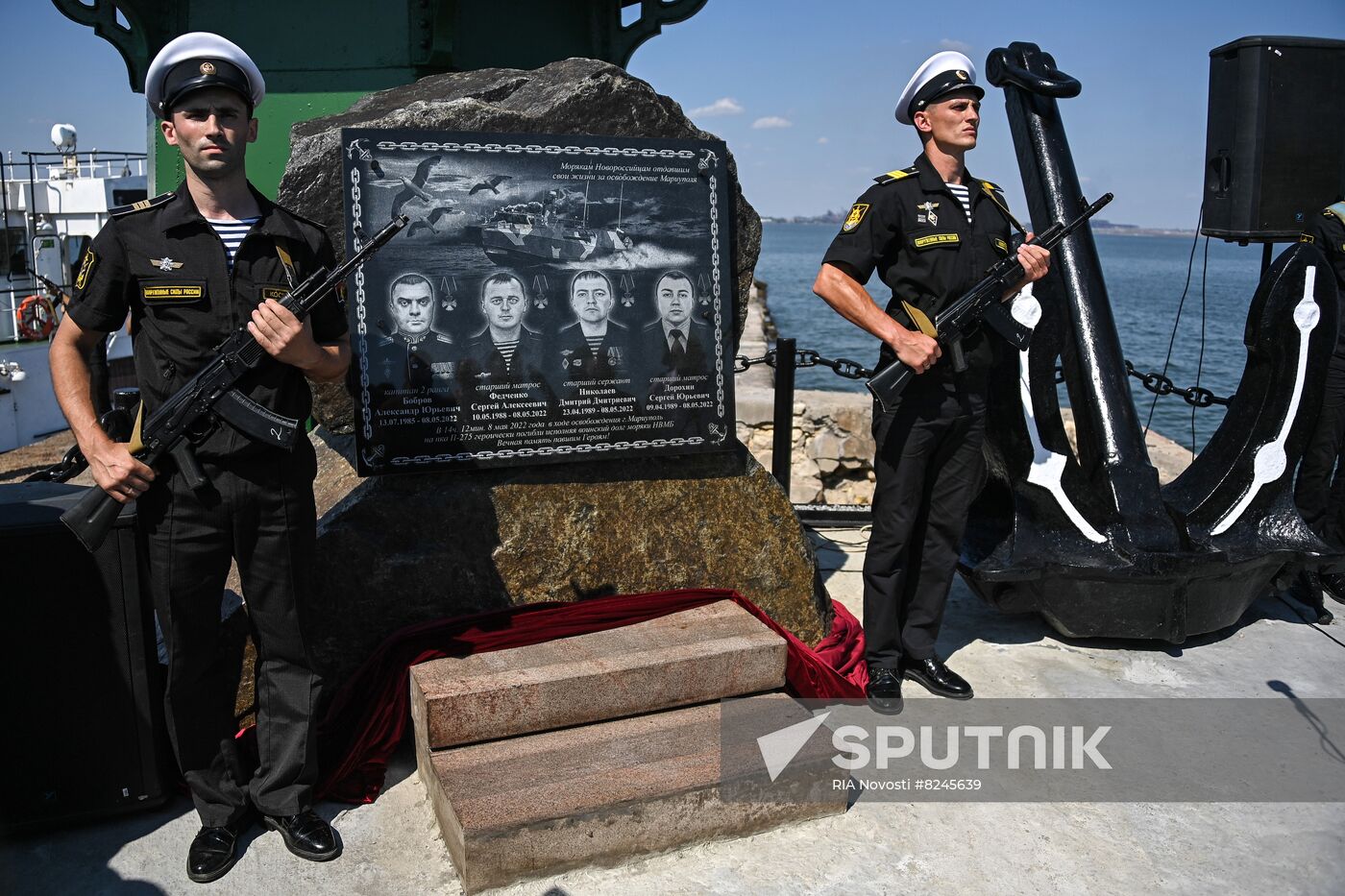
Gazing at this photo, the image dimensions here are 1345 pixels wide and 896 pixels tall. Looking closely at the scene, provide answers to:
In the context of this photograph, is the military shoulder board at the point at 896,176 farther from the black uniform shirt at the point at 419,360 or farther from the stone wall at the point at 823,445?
the stone wall at the point at 823,445

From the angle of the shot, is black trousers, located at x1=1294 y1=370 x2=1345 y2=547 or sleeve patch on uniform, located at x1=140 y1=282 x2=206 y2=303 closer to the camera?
sleeve patch on uniform, located at x1=140 y1=282 x2=206 y2=303

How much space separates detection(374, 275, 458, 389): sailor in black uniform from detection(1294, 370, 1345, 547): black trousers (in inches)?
144

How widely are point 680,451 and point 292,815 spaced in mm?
1629

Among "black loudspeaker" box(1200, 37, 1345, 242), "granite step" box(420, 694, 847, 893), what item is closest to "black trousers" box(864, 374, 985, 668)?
"granite step" box(420, 694, 847, 893)

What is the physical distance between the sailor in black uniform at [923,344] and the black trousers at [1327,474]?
1925mm

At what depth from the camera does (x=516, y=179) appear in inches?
139

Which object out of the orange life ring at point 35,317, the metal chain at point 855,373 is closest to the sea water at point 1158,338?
the metal chain at point 855,373

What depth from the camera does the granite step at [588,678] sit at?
3.11 meters

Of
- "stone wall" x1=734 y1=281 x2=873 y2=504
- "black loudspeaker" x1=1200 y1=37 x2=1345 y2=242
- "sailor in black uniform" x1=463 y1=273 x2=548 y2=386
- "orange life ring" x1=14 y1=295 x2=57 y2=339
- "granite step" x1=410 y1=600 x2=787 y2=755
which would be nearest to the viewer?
"granite step" x1=410 y1=600 x2=787 y2=755

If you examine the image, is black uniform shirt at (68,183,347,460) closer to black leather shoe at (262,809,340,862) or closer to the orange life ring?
black leather shoe at (262,809,340,862)

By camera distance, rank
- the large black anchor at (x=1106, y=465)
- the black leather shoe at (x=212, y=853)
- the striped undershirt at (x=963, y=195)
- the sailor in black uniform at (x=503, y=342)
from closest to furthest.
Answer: the black leather shoe at (x=212, y=853) → the sailor in black uniform at (x=503, y=342) → the striped undershirt at (x=963, y=195) → the large black anchor at (x=1106, y=465)

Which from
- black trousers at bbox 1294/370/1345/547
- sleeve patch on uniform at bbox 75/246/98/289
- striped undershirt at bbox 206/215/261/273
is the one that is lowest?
black trousers at bbox 1294/370/1345/547

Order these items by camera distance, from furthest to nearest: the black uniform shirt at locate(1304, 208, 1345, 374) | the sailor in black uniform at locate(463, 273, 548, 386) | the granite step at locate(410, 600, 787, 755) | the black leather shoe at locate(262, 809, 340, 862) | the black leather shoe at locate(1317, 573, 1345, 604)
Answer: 1. the black leather shoe at locate(1317, 573, 1345, 604)
2. the black uniform shirt at locate(1304, 208, 1345, 374)
3. the sailor in black uniform at locate(463, 273, 548, 386)
4. the granite step at locate(410, 600, 787, 755)
5. the black leather shoe at locate(262, 809, 340, 862)

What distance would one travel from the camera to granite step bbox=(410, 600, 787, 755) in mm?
3107
